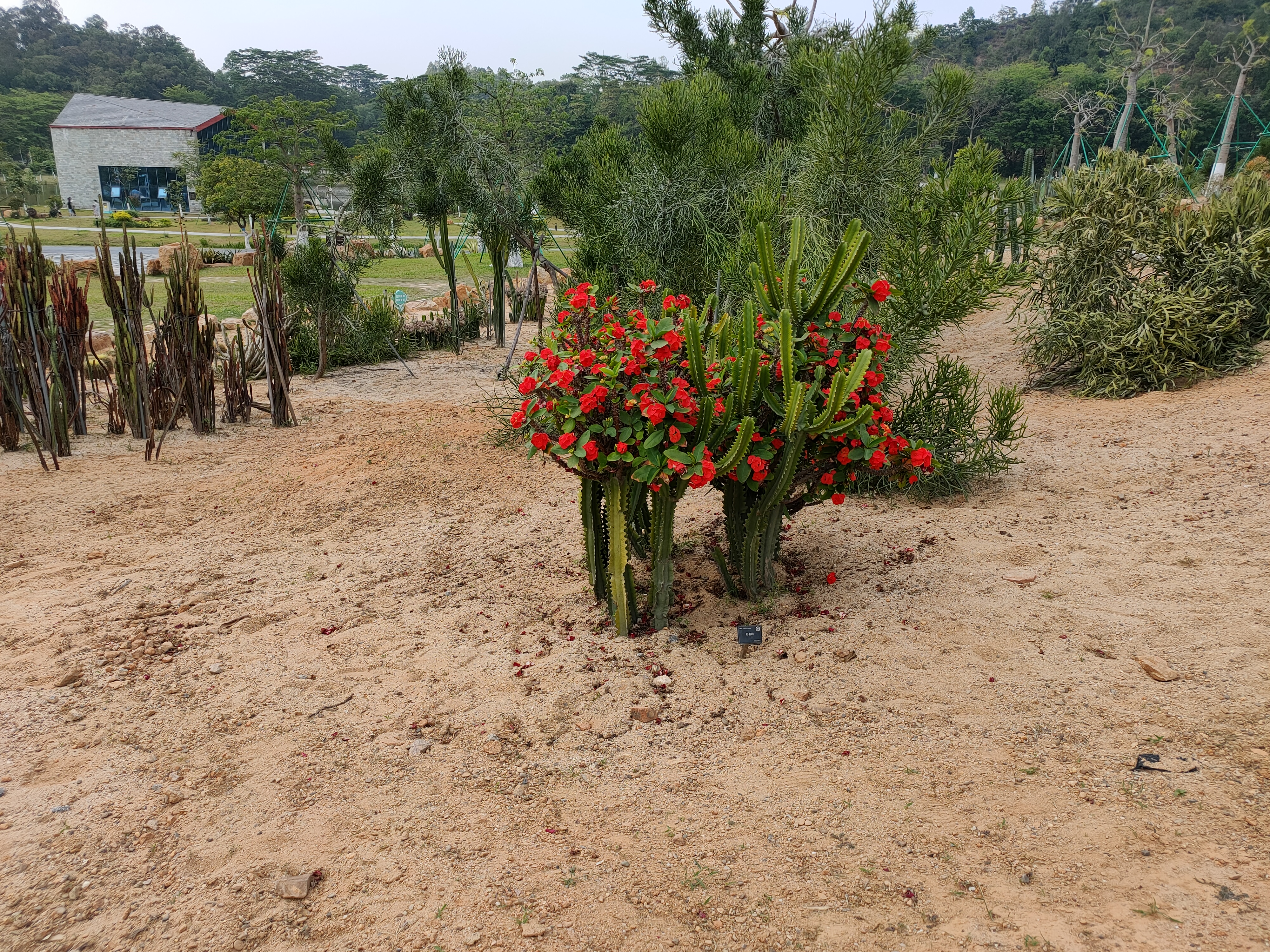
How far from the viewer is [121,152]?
3997cm

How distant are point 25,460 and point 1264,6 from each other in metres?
53.5

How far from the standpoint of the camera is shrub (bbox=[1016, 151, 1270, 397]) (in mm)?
5828

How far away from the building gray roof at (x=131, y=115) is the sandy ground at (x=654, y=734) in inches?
1755

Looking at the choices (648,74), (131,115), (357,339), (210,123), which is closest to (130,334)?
(357,339)

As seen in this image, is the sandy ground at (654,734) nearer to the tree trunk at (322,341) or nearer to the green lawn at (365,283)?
the tree trunk at (322,341)

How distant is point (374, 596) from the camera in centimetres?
357

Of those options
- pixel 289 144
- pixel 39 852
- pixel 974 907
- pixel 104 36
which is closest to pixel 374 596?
pixel 39 852

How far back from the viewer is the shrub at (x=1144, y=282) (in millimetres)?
5828

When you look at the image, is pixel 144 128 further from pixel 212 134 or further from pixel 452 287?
pixel 452 287

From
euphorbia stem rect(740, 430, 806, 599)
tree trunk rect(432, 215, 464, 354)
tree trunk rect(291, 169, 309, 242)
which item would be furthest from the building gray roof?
euphorbia stem rect(740, 430, 806, 599)

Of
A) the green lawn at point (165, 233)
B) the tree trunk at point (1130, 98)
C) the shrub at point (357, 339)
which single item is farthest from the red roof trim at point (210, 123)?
the tree trunk at point (1130, 98)

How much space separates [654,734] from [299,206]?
923 inches

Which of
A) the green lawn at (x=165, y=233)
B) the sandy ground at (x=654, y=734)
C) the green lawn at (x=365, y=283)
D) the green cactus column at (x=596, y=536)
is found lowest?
the sandy ground at (x=654, y=734)

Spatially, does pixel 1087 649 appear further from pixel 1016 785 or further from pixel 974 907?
pixel 974 907
